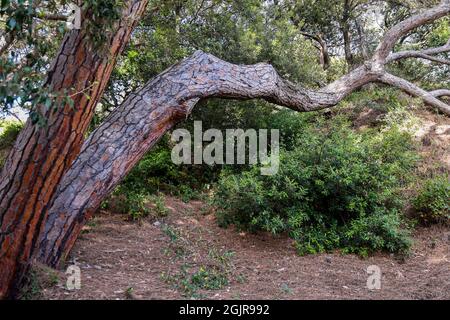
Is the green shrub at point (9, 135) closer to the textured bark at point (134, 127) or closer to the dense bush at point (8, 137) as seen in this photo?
the dense bush at point (8, 137)

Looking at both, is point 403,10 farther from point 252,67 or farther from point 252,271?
point 252,271

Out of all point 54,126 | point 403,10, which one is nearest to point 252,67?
point 54,126

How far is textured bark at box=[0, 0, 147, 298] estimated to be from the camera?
310cm

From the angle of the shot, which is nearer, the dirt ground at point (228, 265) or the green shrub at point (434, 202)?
the dirt ground at point (228, 265)

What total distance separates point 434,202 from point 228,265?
3.16 m

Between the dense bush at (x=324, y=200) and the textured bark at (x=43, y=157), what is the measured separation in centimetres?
251

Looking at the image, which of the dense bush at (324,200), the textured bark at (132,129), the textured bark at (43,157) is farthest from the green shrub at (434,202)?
the textured bark at (43,157)

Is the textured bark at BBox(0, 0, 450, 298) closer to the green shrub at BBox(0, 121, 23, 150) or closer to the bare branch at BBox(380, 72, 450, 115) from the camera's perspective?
the bare branch at BBox(380, 72, 450, 115)

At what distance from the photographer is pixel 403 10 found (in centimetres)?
1222

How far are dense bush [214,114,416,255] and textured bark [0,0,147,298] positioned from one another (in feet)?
8.22

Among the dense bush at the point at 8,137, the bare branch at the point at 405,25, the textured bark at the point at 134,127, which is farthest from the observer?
the bare branch at the point at 405,25

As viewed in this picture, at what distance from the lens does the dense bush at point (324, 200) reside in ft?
16.5

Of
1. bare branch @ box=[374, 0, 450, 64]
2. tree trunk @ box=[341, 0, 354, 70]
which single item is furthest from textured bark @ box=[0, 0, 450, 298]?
tree trunk @ box=[341, 0, 354, 70]
